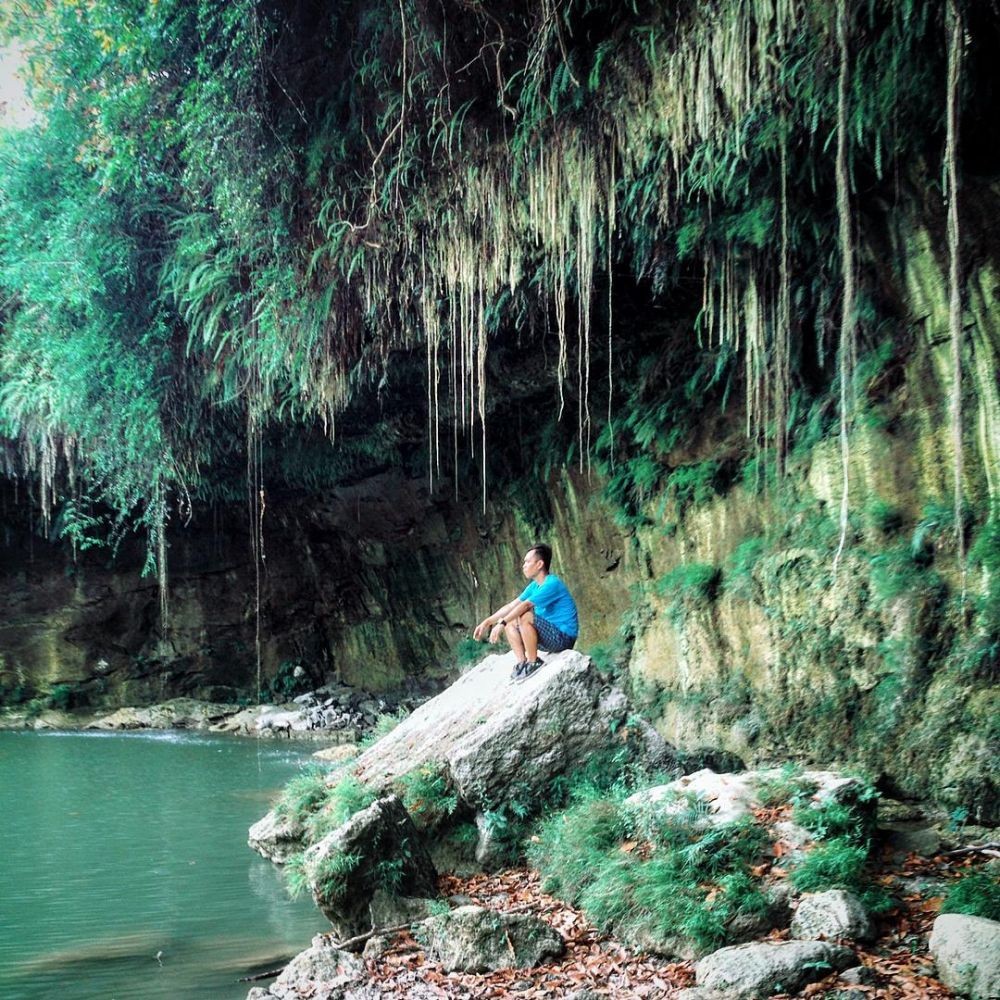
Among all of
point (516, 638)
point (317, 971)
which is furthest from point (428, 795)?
point (317, 971)

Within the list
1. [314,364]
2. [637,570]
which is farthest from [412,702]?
[314,364]

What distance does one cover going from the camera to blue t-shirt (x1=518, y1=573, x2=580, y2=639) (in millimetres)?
7359

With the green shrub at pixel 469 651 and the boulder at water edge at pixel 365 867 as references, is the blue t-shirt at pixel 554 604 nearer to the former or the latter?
the boulder at water edge at pixel 365 867

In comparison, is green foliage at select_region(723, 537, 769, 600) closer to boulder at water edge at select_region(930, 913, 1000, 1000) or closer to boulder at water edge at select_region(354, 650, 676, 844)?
boulder at water edge at select_region(354, 650, 676, 844)

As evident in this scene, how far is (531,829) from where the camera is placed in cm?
612

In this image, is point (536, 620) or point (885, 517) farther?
point (885, 517)

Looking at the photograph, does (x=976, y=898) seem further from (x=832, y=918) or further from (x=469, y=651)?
(x=469, y=651)

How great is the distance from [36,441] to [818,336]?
1424 centimetres

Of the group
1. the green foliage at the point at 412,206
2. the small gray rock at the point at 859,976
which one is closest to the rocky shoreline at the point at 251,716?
the green foliage at the point at 412,206

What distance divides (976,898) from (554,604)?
3.79 m

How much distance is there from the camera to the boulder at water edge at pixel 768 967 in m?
3.75

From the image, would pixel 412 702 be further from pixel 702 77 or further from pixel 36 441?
pixel 702 77

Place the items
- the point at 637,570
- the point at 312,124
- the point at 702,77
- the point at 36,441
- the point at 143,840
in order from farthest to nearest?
the point at 36,441, the point at 637,570, the point at 312,124, the point at 143,840, the point at 702,77

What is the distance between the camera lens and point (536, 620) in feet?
24.2
